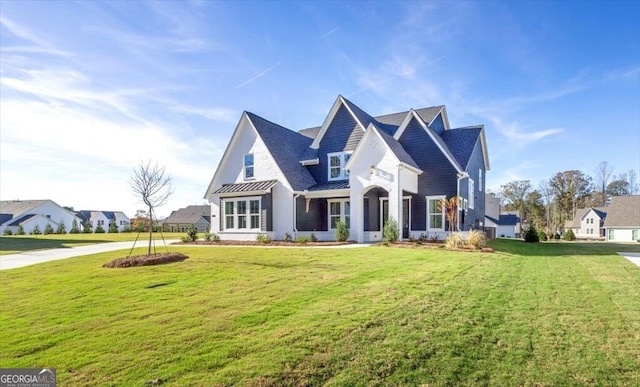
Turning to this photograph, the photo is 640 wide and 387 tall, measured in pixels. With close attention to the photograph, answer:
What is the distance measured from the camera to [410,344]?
4.30 m

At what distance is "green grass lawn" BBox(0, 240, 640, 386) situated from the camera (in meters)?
3.65

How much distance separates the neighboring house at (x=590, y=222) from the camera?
57.5 m

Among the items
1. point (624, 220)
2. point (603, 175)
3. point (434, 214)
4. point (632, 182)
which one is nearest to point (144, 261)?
point (434, 214)

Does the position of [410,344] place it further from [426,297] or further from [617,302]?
[617,302]

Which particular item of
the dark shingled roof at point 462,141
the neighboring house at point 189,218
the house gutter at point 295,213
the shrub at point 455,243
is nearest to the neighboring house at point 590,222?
the dark shingled roof at point 462,141

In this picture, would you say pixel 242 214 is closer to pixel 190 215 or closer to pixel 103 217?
pixel 190 215

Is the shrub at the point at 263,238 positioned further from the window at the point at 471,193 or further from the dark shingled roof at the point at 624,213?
the dark shingled roof at the point at 624,213

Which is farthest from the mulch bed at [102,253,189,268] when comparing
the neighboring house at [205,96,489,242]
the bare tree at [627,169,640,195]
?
the bare tree at [627,169,640,195]

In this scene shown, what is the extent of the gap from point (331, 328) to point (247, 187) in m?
17.3

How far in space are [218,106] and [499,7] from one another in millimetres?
14490

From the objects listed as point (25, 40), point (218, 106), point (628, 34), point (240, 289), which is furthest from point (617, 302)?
point (218, 106)

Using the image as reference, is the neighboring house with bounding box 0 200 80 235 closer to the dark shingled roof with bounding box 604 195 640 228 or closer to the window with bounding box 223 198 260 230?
the window with bounding box 223 198 260 230

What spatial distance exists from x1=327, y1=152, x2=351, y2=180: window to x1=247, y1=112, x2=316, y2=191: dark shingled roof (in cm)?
146

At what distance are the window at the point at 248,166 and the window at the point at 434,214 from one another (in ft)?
37.6
